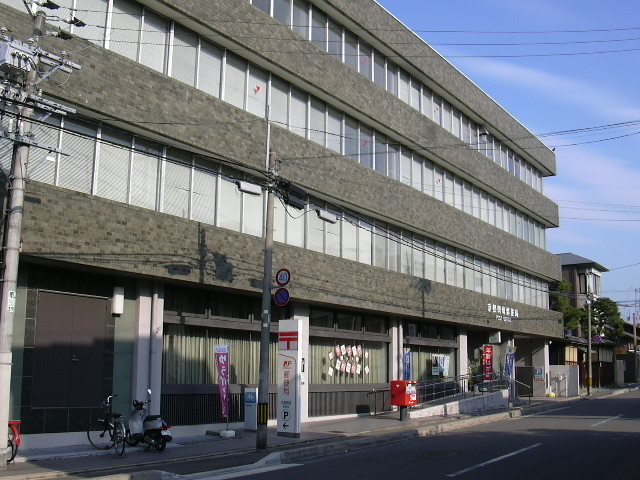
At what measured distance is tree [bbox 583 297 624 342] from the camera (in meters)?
62.9

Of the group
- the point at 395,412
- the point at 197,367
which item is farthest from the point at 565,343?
the point at 197,367

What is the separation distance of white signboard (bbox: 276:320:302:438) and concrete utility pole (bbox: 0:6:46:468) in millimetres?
7744

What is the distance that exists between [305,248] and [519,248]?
842 inches

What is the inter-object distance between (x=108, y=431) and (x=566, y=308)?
4394 cm

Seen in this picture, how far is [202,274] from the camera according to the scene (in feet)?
66.8

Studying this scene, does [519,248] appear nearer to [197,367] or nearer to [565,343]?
[565,343]

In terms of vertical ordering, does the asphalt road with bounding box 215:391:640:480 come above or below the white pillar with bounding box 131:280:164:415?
below

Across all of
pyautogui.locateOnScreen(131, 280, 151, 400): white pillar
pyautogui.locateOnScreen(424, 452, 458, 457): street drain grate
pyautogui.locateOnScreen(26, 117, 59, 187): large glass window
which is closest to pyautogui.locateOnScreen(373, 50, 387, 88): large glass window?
pyautogui.locateOnScreen(131, 280, 151, 400): white pillar

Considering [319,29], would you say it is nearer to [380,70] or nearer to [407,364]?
[380,70]

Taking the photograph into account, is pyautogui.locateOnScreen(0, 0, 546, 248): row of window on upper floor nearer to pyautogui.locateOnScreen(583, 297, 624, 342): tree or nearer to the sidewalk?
the sidewalk

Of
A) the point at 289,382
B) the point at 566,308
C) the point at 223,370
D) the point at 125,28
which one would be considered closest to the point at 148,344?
the point at 223,370

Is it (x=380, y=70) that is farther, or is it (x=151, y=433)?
(x=380, y=70)

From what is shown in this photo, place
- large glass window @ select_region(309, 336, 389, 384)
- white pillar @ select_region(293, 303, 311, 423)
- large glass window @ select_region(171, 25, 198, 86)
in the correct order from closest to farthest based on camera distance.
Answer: large glass window @ select_region(171, 25, 198, 86) → white pillar @ select_region(293, 303, 311, 423) → large glass window @ select_region(309, 336, 389, 384)

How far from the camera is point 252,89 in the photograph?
2312cm
